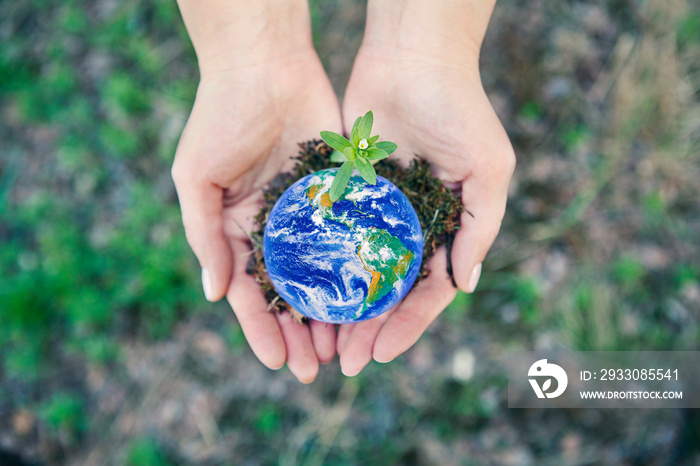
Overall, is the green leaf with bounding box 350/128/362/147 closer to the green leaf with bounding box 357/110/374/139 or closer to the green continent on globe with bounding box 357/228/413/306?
the green leaf with bounding box 357/110/374/139

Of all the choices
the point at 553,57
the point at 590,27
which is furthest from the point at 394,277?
the point at 590,27

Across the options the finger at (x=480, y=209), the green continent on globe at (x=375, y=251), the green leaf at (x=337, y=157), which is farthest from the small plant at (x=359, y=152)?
the finger at (x=480, y=209)

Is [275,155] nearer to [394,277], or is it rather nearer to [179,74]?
[394,277]

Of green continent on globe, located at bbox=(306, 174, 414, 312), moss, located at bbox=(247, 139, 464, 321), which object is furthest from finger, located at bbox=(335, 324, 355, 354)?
green continent on globe, located at bbox=(306, 174, 414, 312)

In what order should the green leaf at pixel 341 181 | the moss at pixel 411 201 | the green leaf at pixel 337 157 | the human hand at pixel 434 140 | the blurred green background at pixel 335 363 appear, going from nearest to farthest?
the green leaf at pixel 341 181, the green leaf at pixel 337 157, the human hand at pixel 434 140, the moss at pixel 411 201, the blurred green background at pixel 335 363

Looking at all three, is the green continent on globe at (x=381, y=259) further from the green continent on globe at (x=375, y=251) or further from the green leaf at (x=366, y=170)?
the green leaf at (x=366, y=170)

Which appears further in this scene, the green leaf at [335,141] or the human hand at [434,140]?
the human hand at [434,140]

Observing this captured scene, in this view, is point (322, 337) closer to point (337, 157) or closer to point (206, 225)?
point (206, 225)
